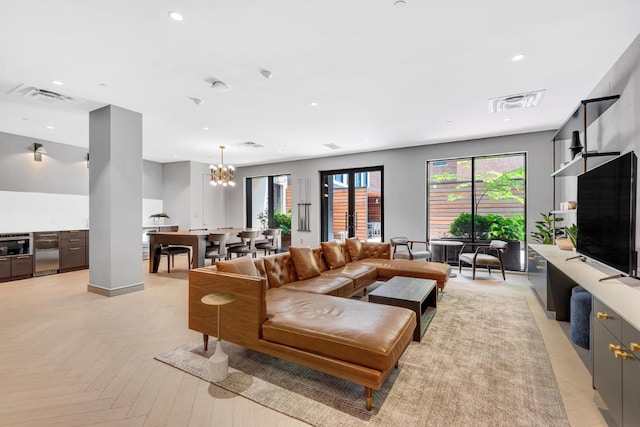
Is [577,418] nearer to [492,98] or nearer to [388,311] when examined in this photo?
[388,311]

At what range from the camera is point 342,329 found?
6.73 feet

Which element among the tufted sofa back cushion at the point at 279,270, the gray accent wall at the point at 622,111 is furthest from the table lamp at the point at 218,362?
the gray accent wall at the point at 622,111

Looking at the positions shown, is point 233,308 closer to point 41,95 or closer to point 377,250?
point 377,250

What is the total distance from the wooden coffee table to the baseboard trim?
3.80 m

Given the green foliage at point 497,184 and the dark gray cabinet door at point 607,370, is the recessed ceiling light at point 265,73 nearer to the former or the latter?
the dark gray cabinet door at point 607,370

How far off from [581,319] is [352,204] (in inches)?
224

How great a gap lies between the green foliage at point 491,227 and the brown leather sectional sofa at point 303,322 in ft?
14.1

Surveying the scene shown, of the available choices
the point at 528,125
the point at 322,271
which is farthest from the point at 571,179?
the point at 322,271

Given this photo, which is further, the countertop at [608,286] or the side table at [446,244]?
the side table at [446,244]

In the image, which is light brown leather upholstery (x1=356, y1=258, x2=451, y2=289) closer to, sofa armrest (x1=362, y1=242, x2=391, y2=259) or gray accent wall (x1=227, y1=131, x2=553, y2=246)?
sofa armrest (x1=362, y1=242, x2=391, y2=259)

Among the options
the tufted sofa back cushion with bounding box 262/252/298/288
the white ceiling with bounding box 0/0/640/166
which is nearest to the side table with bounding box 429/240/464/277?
the white ceiling with bounding box 0/0/640/166

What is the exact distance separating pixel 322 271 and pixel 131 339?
7.86 ft

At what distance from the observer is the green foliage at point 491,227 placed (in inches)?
242

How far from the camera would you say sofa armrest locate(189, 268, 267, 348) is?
7.52 feet
